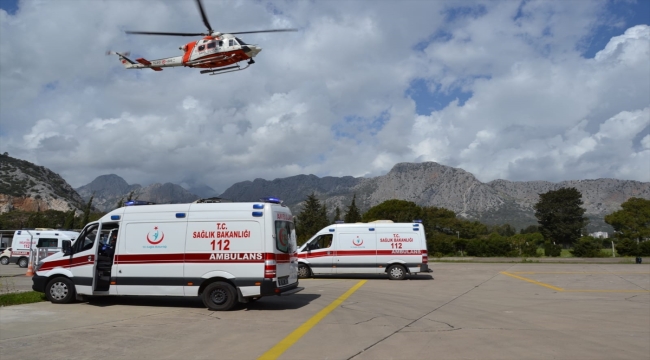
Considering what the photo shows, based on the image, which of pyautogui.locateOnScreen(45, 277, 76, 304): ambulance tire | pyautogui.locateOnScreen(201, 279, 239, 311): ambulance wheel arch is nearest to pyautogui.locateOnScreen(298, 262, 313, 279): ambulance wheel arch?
pyautogui.locateOnScreen(201, 279, 239, 311): ambulance wheel arch

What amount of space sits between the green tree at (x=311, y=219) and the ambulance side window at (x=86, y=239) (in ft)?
112

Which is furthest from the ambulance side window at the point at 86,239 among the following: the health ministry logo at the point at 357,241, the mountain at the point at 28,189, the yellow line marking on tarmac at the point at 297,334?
the mountain at the point at 28,189

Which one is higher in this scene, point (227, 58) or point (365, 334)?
point (227, 58)

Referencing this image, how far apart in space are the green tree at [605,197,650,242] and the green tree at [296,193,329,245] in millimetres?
36892

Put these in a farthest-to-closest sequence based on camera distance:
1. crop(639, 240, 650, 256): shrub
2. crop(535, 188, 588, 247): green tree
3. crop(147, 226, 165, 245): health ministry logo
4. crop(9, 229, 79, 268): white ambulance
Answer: crop(535, 188, 588, 247): green tree
crop(639, 240, 650, 256): shrub
crop(9, 229, 79, 268): white ambulance
crop(147, 226, 165, 245): health ministry logo

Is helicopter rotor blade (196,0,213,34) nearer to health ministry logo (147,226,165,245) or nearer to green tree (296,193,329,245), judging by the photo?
health ministry logo (147,226,165,245)

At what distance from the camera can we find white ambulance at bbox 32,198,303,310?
1073cm

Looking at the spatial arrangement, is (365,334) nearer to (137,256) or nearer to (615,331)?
(615,331)

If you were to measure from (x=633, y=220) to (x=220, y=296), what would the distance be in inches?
2644

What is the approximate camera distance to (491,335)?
8273 mm

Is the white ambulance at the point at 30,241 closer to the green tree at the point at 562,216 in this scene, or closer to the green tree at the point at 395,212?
the green tree at the point at 395,212

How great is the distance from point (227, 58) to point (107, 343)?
15858 millimetres

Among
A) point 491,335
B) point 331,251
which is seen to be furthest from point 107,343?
point 331,251

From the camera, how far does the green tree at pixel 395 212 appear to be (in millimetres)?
57750
